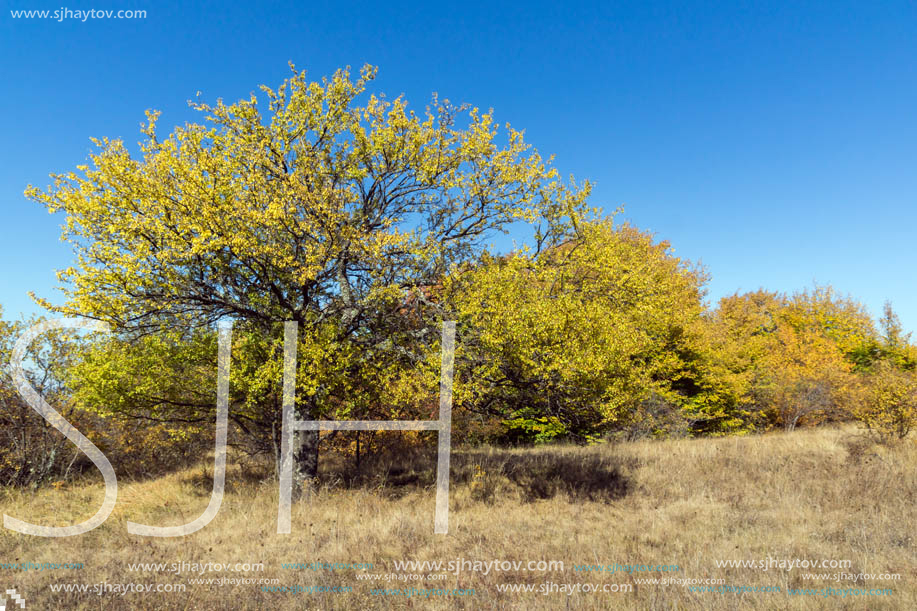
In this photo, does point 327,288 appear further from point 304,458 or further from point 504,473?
point 504,473

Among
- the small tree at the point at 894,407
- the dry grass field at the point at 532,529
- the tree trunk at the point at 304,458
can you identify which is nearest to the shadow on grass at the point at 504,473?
the dry grass field at the point at 532,529

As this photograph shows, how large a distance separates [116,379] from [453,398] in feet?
23.9

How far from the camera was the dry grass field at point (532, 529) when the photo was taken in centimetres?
569

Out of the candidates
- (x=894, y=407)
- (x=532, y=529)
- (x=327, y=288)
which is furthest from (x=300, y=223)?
Answer: (x=894, y=407)

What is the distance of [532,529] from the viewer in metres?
8.69

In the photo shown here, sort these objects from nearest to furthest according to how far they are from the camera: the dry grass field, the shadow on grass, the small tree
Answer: the dry grass field, the shadow on grass, the small tree

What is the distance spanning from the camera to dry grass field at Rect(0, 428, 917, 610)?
18.7 ft

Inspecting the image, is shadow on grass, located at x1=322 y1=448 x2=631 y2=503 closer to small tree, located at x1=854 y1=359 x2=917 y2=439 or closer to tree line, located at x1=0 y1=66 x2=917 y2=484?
tree line, located at x1=0 y1=66 x2=917 y2=484

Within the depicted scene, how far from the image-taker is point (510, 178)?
11133 mm

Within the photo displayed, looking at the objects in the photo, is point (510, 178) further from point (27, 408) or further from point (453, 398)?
point (27, 408)

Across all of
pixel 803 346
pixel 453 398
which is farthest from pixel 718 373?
pixel 453 398

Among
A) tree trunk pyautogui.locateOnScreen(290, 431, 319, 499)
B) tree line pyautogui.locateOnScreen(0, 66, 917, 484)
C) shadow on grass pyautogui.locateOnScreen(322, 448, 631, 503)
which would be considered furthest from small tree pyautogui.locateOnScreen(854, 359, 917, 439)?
tree trunk pyautogui.locateOnScreen(290, 431, 319, 499)

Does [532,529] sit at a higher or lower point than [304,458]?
lower

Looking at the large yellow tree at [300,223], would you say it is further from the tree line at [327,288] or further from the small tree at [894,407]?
the small tree at [894,407]
